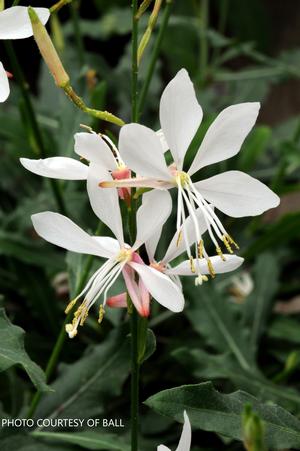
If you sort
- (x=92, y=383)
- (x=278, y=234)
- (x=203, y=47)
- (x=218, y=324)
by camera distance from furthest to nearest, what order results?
(x=203, y=47) < (x=278, y=234) < (x=218, y=324) < (x=92, y=383)

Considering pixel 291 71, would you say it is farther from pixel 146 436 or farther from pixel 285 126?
pixel 146 436

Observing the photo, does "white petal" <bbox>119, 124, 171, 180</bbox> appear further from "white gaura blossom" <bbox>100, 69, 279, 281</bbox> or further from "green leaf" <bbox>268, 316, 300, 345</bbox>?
"green leaf" <bbox>268, 316, 300, 345</bbox>

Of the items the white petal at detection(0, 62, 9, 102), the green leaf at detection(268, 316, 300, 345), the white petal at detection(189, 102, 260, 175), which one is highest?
the green leaf at detection(268, 316, 300, 345)

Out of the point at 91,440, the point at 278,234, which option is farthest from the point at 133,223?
the point at 278,234

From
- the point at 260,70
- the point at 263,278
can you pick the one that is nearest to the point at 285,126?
the point at 260,70

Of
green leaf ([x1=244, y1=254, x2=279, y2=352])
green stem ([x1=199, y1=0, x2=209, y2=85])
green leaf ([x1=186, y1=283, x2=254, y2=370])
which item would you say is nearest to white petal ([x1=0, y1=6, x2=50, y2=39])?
green leaf ([x1=186, y1=283, x2=254, y2=370])

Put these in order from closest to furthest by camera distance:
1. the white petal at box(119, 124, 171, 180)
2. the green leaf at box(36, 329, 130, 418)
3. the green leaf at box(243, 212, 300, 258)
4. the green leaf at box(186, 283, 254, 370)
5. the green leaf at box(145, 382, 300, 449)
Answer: the white petal at box(119, 124, 171, 180) < the green leaf at box(145, 382, 300, 449) < the green leaf at box(36, 329, 130, 418) < the green leaf at box(186, 283, 254, 370) < the green leaf at box(243, 212, 300, 258)

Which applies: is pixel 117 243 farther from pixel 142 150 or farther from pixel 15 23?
pixel 15 23
